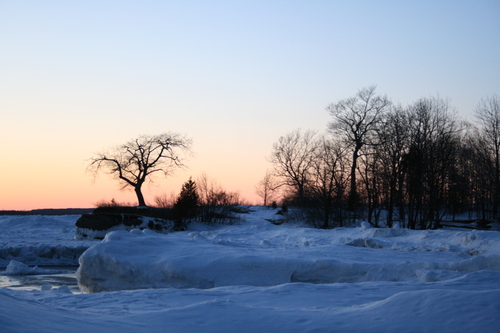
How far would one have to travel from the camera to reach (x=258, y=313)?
4945mm

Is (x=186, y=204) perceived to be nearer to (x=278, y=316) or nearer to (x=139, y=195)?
(x=139, y=195)

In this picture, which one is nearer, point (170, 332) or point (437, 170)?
point (170, 332)

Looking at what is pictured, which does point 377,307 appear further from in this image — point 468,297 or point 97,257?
point 97,257

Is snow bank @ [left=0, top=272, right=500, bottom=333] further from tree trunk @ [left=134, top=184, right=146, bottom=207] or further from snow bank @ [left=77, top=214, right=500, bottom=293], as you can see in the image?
tree trunk @ [left=134, top=184, right=146, bottom=207]

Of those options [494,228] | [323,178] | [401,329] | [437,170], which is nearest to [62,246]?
[323,178]

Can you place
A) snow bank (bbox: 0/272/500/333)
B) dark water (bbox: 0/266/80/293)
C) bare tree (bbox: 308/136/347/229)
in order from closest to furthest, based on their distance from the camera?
1. snow bank (bbox: 0/272/500/333)
2. dark water (bbox: 0/266/80/293)
3. bare tree (bbox: 308/136/347/229)

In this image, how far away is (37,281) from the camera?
1229 cm

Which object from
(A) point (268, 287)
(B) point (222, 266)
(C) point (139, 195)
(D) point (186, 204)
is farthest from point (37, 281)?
(C) point (139, 195)

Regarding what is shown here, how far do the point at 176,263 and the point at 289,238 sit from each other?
10.3 m

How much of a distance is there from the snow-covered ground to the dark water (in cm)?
93

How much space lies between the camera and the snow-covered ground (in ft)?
14.5

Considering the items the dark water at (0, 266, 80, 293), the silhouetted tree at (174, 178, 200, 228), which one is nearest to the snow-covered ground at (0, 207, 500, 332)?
the dark water at (0, 266, 80, 293)

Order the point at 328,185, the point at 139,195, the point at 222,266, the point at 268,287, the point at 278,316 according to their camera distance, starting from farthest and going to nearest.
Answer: the point at 139,195, the point at 328,185, the point at 222,266, the point at 268,287, the point at 278,316

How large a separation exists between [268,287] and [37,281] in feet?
26.9
